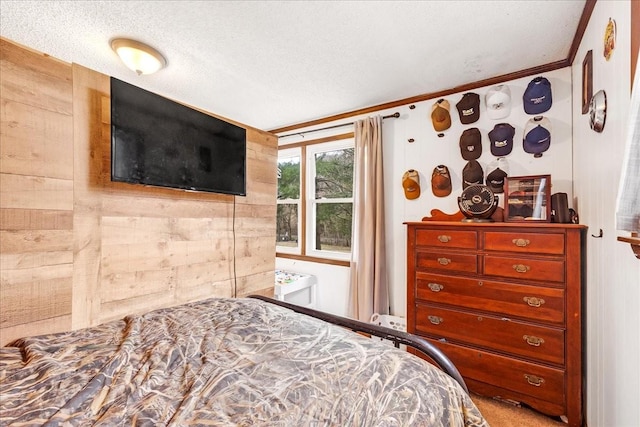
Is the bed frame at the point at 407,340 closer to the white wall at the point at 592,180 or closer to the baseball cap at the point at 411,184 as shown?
the white wall at the point at 592,180

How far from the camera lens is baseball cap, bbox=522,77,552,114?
217 cm

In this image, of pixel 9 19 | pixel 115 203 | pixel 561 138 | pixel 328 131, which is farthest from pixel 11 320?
pixel 561 138

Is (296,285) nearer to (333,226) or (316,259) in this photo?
(316,259)

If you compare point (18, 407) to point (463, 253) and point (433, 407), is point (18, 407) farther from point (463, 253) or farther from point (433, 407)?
point (463, 253)

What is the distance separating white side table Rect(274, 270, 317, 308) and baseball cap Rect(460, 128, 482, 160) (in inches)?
83.3

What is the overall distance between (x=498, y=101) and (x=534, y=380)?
6.74 ft

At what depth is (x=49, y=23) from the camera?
69.4 inches

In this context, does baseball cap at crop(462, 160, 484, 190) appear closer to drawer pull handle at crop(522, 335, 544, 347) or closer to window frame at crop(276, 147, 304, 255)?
drawer pull handle at crop(522, 335, 544, 347)

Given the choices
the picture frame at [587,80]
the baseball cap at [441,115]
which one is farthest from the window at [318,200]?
the picture frame at [587,80]

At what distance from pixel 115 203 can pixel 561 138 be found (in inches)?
120

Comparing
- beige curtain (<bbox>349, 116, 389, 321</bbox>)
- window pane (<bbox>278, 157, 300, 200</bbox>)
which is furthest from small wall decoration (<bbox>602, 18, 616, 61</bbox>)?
window pane (<bbox>278, 157, 300, 200</bbox>)

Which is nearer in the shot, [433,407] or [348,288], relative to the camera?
[433,407]

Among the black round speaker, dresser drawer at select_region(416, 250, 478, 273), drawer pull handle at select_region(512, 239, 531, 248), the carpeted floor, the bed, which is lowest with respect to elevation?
the carpeted floor

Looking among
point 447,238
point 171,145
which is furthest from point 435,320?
point 171,145
